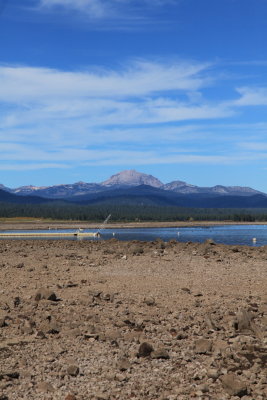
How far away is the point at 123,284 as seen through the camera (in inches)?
631

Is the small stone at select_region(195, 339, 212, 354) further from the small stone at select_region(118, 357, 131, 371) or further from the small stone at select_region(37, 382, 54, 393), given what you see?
the small stone at select_region(37, 382, 54, 393)

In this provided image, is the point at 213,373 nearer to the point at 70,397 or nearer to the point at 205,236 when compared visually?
the point at 70,397

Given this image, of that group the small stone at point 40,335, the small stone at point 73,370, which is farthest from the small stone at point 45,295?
the small stone at point 73,370

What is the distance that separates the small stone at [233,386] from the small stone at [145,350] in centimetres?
177

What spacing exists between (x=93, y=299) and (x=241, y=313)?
12.9 feet

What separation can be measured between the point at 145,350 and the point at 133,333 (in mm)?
1199

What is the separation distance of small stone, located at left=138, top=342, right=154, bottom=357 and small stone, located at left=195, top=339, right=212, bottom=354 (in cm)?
89

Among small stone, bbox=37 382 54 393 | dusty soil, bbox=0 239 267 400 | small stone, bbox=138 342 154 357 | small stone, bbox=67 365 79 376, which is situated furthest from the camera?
small stone, bbox=138 342 154 357

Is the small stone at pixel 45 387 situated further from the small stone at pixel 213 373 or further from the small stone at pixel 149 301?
the small stone at pixel 149 301

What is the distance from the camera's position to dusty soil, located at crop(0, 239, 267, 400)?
8234 mm

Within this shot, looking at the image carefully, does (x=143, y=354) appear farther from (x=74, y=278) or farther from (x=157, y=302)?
(x=74, y=278)

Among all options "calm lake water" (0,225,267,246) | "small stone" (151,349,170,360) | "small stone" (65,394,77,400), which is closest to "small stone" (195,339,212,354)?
"small stone" (151,349,170,360)

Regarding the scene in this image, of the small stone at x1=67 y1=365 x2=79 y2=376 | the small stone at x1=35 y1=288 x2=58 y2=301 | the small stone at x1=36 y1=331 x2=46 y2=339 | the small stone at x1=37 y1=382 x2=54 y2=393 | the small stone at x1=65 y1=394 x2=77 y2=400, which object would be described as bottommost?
the small stone at x1=65 y1=394 x2=77 y2=400

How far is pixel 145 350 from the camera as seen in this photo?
31.4 feet
